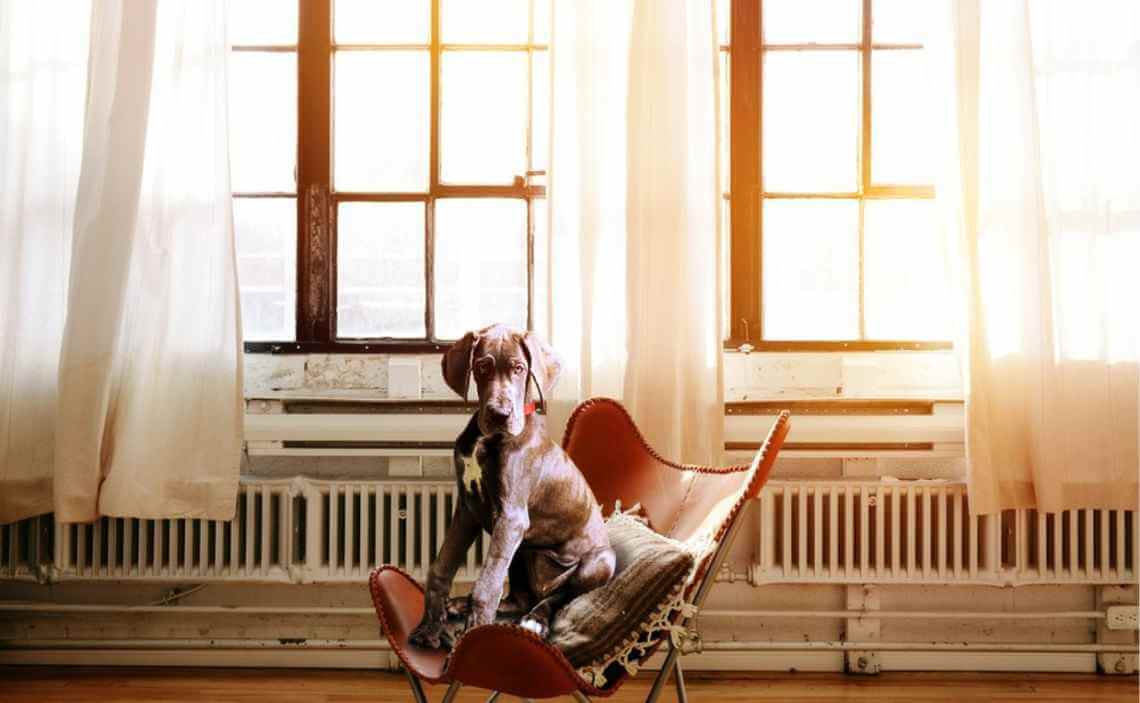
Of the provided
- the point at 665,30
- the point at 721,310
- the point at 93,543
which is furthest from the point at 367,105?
the point at 93,543

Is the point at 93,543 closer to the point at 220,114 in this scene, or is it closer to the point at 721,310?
the point at 220,114

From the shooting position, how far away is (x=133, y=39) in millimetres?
2775

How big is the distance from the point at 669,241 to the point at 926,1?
930 mm

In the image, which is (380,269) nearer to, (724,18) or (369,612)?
(369,612)

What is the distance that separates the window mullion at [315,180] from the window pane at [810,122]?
4.13 ft

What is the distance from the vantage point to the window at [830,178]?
3078 millimetres

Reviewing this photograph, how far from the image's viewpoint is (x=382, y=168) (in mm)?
3119

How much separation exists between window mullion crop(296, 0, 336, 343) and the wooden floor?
3.10 ft

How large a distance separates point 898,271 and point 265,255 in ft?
5.95

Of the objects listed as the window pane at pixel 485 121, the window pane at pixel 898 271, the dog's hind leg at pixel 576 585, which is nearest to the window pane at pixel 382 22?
the window pane at pixel 485 121

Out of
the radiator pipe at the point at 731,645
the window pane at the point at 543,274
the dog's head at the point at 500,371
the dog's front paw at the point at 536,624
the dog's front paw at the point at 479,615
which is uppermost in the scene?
the window pane at the point at 543,274

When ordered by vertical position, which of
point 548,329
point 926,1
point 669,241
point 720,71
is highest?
point 926,1

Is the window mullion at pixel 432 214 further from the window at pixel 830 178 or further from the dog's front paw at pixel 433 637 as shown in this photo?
the dog's front paw at pixel 433 637

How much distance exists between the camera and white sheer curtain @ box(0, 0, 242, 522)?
2762mm
